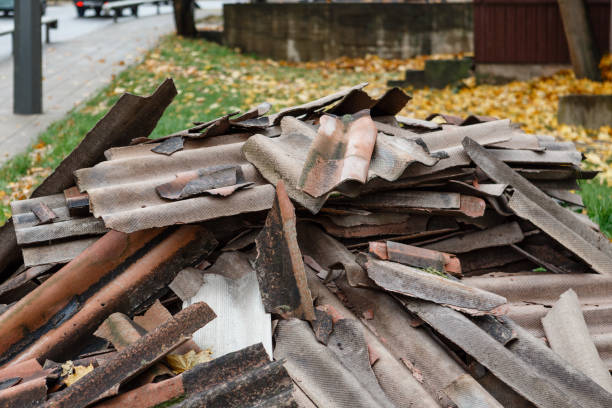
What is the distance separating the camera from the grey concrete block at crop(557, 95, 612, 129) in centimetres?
873

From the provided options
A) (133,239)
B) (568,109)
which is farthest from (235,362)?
(568,109)

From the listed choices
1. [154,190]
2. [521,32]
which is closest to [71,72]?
[521,32]

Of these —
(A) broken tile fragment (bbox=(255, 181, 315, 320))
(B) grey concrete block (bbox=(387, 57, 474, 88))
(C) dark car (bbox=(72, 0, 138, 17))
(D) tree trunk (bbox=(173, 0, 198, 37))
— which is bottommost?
(A) broken tile fragment (bbox=(255, 181, 315, 320))

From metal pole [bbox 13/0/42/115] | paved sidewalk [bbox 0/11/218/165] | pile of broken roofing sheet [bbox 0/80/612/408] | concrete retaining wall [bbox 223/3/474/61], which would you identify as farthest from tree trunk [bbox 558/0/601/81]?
metal pole [bbox 13/0/42/115]

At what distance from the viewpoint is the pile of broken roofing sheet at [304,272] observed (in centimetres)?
244

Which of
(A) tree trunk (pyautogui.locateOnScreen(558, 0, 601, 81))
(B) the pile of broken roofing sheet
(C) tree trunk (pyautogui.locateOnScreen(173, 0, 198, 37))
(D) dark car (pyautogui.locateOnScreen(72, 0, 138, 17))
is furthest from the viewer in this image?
(D) dark car (pyautogui.locateOnScreen(72, 0, 138, 17))

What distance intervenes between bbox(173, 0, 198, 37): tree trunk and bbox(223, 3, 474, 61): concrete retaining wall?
2003 mm

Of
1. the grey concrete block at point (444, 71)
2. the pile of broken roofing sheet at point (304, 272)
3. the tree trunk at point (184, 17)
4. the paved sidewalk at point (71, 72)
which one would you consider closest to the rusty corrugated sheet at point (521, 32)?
the grey concrete block at point (444, 71)

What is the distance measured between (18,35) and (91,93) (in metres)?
1.48

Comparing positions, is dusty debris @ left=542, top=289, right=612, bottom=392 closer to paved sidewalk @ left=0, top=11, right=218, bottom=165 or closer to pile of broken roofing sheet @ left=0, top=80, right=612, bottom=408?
pile of broken roofing sheet @ left=0, top=80, right=612, bottom=408

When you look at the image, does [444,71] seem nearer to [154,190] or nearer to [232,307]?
[154,190]

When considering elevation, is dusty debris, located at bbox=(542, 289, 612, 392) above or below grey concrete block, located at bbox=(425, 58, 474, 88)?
below

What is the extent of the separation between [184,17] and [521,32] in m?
8.28

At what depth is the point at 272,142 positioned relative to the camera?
3.37 meters
